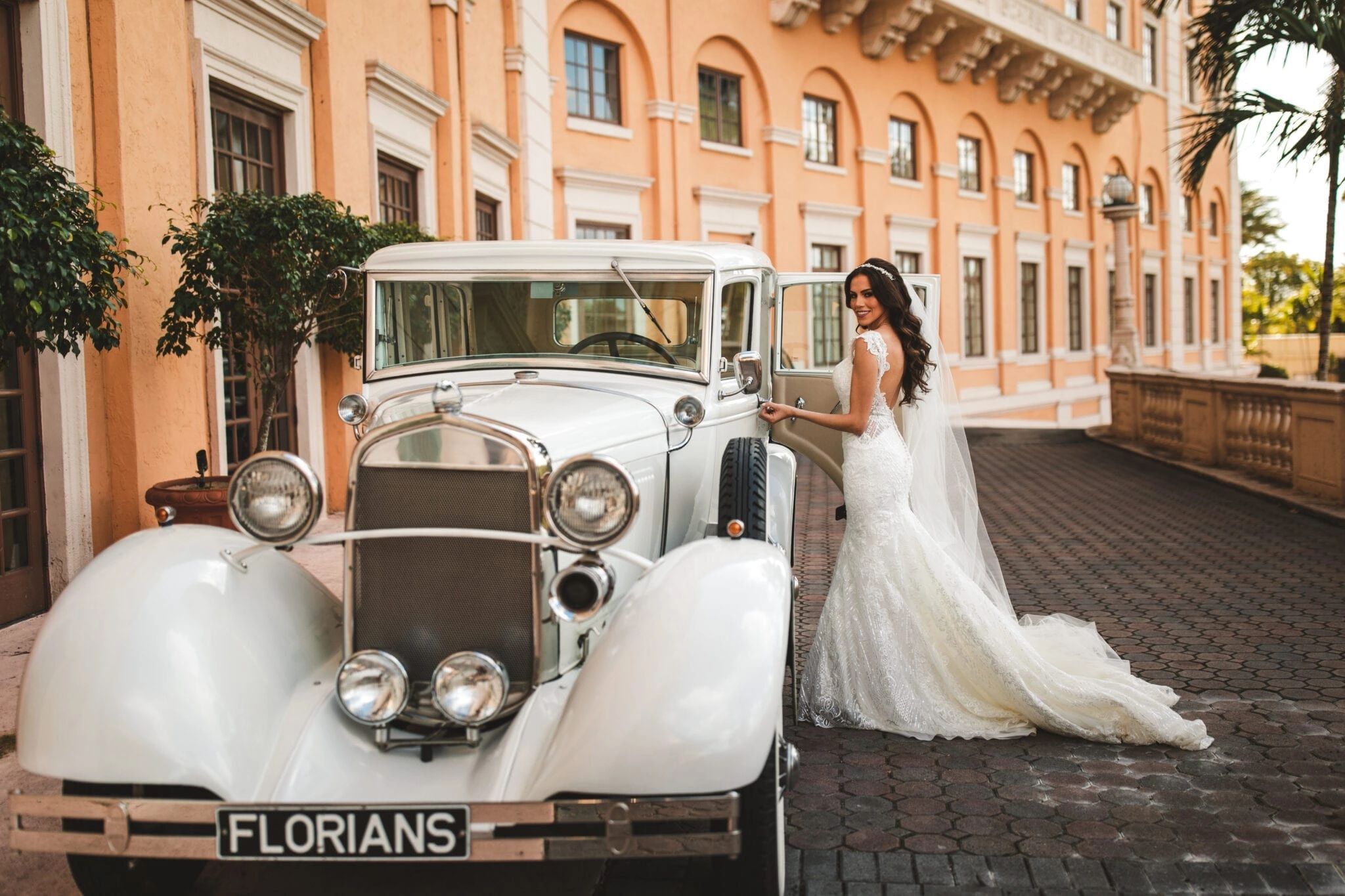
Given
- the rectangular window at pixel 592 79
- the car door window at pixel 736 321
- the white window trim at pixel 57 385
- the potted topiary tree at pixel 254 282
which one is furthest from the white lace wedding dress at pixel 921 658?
the rectangular window at pixel 592 79

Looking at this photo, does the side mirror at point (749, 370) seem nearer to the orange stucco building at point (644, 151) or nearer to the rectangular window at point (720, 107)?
the orange stucco building at point (644, 151)

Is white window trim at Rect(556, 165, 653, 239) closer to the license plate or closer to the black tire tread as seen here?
the black tire tread

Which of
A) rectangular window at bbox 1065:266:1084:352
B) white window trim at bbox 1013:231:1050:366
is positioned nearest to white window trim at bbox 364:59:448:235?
white window trim at bbox 1013:231:1050:366

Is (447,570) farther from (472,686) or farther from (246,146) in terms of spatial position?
(246,146)

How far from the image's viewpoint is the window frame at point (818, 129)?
64.8ft

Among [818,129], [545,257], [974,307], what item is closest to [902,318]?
[545,257]

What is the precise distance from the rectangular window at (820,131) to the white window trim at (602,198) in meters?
4.29

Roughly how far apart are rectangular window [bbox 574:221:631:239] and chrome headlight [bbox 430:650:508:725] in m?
12.8

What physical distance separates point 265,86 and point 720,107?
34.7 ft

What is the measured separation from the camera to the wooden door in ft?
20.4

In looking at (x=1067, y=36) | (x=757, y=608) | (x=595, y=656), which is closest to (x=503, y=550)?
(x=595, y=656)

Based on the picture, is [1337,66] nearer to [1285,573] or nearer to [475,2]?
[1285,573]

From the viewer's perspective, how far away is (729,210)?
18.0m

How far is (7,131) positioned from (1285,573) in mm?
7521
